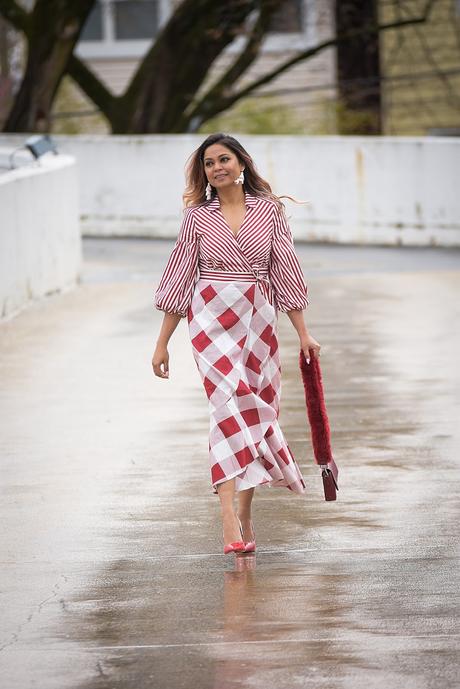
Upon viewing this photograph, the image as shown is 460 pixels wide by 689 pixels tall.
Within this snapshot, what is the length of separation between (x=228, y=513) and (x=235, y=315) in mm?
756

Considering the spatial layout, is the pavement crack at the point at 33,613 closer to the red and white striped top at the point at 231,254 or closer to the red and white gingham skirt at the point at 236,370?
the red and white gingham skirt at the point at 236,370

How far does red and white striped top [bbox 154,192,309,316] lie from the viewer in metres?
6.78

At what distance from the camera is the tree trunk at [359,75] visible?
28.5 meters

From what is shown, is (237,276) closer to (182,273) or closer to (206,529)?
(182,273)

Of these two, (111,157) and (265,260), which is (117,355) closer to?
(265,260)

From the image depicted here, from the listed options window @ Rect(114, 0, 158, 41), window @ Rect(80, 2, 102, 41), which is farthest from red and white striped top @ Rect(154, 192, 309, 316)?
window @ Rect(80, 2, 102, 41)

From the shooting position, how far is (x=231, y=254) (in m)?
6.78

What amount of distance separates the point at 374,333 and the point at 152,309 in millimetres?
2559

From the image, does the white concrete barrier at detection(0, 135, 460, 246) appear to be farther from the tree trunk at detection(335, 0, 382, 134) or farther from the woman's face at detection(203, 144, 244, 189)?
the woman's face at detection(203, 144, 244, 189)

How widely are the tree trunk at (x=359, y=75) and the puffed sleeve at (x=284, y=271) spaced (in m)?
21.7

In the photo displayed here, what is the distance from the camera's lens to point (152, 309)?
14883mm

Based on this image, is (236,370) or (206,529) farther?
(206,529)

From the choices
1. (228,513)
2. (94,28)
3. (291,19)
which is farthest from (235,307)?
(94,28)

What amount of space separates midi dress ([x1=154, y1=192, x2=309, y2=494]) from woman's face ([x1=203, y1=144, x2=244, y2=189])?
0.10 m
